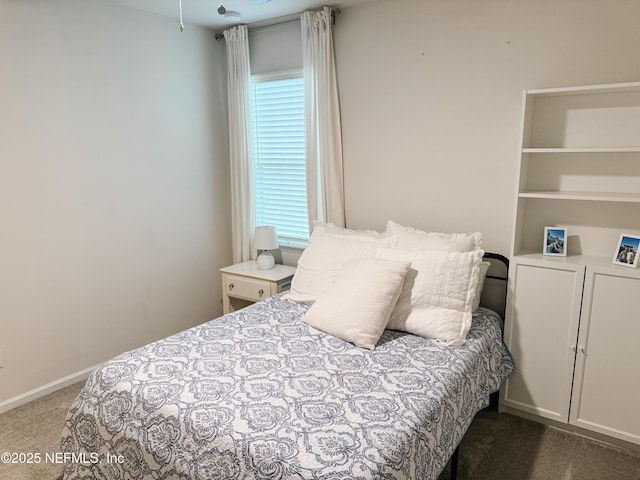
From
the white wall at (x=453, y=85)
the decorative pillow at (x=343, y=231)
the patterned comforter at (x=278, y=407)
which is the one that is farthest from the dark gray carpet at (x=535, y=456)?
the decorative pillow at (x=343, y=231)

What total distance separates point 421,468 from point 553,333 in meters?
1.28

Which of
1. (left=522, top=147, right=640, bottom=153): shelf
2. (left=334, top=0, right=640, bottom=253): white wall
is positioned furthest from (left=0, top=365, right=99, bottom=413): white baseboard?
(left=522, top=147, right=640, bottom=153): shelf

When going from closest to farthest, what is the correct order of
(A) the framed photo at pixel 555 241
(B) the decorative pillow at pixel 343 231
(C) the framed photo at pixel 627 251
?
(C) the framed photo at pixel 627 251 → (A) the framed photo at pixel 555 241 → (B) the decorative pillow at pixel 343 231

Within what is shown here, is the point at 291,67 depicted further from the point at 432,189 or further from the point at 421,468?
the point at 421,468

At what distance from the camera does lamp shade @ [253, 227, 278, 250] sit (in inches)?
138

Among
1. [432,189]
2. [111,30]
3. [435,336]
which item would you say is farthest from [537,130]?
[111,30]

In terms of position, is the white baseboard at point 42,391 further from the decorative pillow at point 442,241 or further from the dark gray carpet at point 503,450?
the decorative pillow at point 442,241

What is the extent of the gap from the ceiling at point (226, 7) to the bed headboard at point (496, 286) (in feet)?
6.20

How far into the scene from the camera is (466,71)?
Result: 9.12 ft

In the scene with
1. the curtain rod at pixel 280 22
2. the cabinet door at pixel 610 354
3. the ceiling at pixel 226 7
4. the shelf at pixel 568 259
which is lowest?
the cabinet door at pixel 610 354

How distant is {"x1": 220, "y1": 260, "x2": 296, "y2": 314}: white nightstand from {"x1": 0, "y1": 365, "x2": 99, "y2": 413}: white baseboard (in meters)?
1.08

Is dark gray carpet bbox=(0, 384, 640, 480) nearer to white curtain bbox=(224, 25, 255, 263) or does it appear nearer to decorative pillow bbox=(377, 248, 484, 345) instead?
decorative pillow bbox=(377, 248, 484, 345)

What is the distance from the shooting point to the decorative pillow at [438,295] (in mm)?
2357

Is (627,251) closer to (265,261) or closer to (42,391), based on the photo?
(265,261)
